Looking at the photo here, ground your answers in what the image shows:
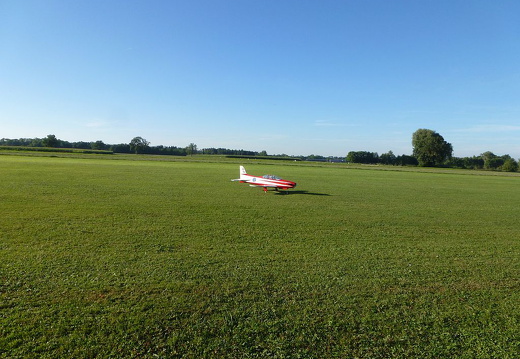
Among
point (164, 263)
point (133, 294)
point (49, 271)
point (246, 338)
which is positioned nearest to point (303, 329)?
point (246, 338)

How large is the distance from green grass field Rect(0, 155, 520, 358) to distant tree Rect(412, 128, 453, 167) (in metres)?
119

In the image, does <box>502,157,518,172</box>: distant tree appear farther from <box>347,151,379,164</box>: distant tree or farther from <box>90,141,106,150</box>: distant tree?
<box>90,141,106,150</box>: distant tree

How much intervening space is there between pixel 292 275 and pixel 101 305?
4.31 metres

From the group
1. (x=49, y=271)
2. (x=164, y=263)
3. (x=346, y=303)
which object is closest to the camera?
(x=346, y=303)

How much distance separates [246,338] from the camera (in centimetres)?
472

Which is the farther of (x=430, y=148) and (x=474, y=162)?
(x=474, y=162)

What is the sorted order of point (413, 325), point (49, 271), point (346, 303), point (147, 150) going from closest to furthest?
1. point (413, 325)
2. point (346, 303)
3. point (49, 271)
4. point (147, 150)

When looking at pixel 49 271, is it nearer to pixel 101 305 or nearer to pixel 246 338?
pixel 101 305

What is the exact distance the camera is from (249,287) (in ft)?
21.0

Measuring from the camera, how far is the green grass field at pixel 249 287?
4602mm

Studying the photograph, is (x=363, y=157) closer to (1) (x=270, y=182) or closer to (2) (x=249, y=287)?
(1) (x=270, y=182)

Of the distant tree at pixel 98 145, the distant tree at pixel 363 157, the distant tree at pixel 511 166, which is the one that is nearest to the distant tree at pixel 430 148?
the distant tree at pixel 511 166

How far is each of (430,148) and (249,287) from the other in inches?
5137

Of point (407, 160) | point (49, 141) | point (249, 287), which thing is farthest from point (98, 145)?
point (249, 287)
